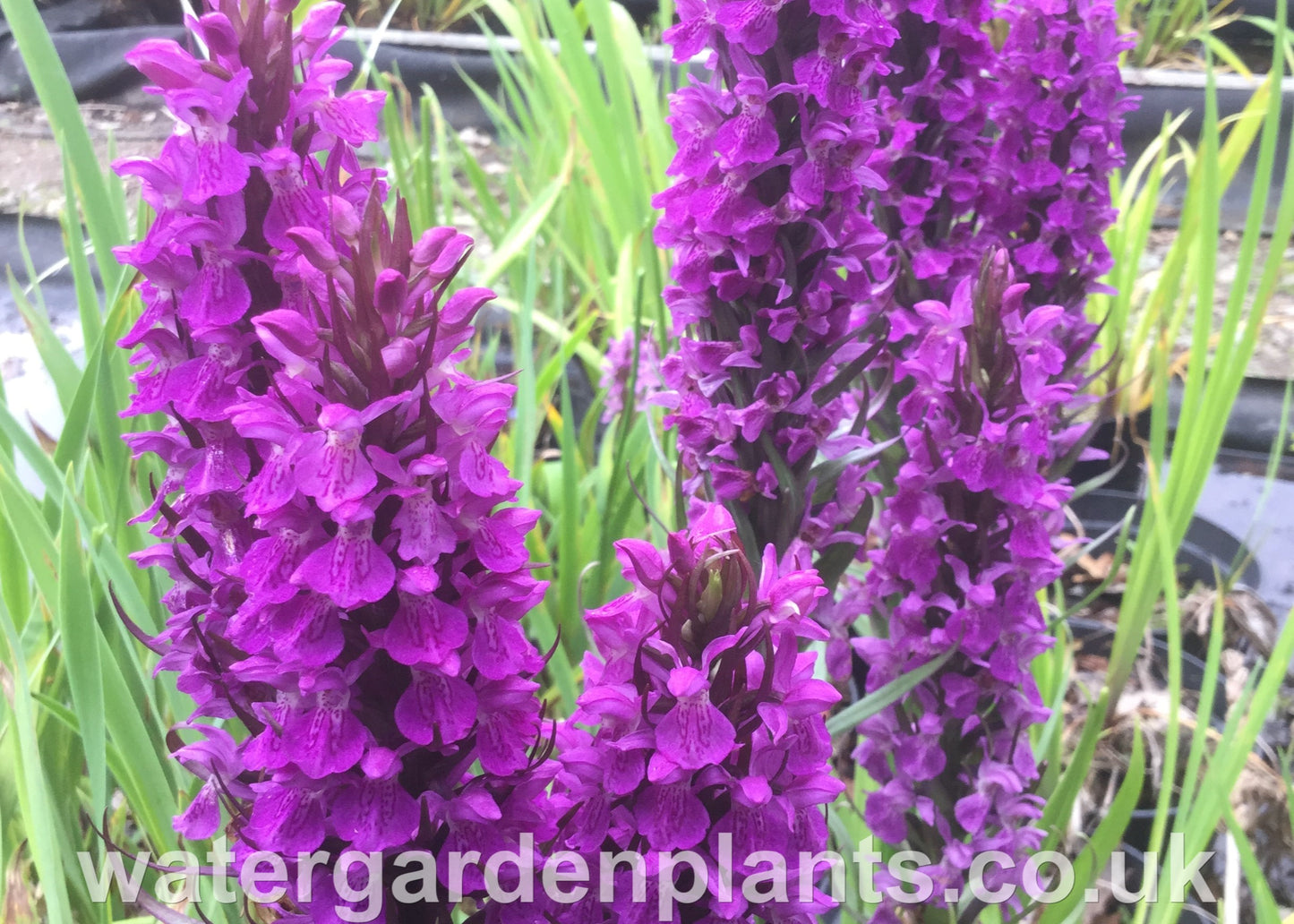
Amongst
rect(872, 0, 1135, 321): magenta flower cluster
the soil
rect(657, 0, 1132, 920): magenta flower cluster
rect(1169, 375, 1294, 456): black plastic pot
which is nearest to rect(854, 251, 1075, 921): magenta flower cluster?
rect(657, 0, 1132, 920): magenta flower cluster

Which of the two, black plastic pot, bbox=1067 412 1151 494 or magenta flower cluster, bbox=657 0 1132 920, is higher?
magenta flower cluster, bbox=657 0 1132 920

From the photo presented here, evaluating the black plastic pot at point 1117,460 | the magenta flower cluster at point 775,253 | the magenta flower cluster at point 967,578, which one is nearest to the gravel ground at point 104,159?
the black plastic pot at point 1117,460

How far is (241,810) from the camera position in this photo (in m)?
0.44

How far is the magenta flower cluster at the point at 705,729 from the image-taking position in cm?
35

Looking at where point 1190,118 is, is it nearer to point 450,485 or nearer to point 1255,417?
point 1255,417

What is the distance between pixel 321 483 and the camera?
328 millimetres

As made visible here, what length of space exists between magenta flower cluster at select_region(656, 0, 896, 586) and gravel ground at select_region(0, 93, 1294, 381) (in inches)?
42.7

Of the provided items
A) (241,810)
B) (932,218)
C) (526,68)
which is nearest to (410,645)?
(241,810)

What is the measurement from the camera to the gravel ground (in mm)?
1469

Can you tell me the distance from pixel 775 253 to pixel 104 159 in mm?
1323

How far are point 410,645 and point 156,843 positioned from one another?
438mm

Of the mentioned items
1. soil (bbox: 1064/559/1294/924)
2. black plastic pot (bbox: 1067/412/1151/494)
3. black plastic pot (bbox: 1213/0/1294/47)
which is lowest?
soil (bbox: 1064/559/1294/924)

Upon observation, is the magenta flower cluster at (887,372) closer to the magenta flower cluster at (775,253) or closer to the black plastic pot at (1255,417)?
the magenta flower cluster at (775,253)

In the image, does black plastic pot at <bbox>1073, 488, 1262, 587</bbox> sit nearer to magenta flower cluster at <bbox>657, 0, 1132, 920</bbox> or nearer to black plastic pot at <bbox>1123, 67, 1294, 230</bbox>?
magenta flower cluster at <bbox>657, 0, 1132, 920</bbox>
